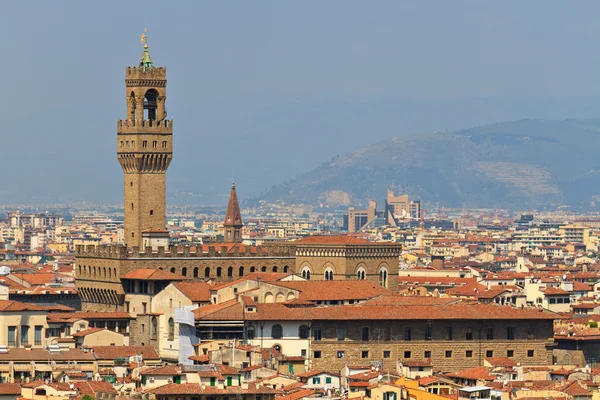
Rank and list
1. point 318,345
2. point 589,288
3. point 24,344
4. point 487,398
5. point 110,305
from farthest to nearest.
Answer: point 589,288, point 110,305, point 24,344, point 318,345, point 487,398

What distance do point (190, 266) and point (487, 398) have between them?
32300mm

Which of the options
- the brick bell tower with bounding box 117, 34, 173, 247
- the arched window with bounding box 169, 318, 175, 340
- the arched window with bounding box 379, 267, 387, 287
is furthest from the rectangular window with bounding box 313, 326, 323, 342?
the brick bell tower with bounding box 117, 34, 173, 247

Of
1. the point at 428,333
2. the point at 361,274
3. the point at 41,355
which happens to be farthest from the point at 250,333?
the point at 361,274

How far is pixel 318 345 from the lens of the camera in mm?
73188

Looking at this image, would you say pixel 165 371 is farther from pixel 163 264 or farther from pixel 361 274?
pixel 361 274

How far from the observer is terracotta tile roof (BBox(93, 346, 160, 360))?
72.0 meters

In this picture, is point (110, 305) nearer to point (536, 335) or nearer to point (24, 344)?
point (24, 344)

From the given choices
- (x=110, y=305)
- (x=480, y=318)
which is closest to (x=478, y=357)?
(x=480, y=318)

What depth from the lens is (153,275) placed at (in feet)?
283

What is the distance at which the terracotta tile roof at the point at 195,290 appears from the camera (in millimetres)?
79812

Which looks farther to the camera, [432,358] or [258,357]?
[432,358]

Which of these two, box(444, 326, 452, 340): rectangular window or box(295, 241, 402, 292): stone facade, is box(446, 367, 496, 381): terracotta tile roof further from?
box(295, 241, 402, 292): stone facade

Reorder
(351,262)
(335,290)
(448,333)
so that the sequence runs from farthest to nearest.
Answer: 1. (351,262)
2. (335,290)
3. (448,333)

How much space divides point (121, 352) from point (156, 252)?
17.3 m
